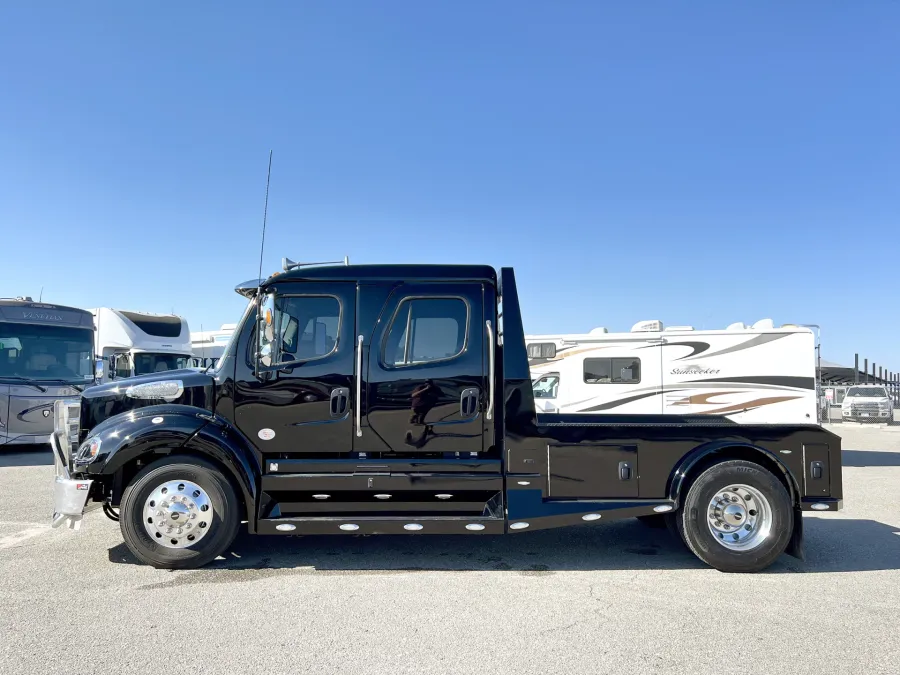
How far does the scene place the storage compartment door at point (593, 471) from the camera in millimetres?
4973

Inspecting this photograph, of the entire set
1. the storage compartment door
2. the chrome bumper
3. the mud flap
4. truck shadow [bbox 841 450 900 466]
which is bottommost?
truck shadow [bbox 841 450 900 466]

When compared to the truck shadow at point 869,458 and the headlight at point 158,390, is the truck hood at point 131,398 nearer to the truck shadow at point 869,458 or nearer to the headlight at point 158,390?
the headlight at point 158,390

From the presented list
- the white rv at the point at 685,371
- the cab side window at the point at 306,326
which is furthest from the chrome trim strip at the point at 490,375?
the white rv at the point at 685,371

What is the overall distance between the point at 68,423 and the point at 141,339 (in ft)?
36.8

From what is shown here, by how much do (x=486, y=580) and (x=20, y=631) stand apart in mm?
3013

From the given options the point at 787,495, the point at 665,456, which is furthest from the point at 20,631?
the point at 787,495

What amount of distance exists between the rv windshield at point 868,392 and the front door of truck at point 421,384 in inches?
1078

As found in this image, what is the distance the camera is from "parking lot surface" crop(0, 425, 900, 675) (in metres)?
3.34

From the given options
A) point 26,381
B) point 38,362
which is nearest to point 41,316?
point 38,362

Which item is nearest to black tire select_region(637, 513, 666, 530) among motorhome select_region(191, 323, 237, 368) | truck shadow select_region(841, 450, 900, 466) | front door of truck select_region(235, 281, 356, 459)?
front door of truck select_region(235, 281, 356, 459)

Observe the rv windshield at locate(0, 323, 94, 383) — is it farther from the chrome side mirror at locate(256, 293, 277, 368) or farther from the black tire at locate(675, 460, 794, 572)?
the black tire at locate(675, 460, 794, 572)

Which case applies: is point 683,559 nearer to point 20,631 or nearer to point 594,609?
point 594,609

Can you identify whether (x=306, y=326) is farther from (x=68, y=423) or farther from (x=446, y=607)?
(x=446, y=607)

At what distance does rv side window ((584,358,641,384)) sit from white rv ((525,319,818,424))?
0.07ft
